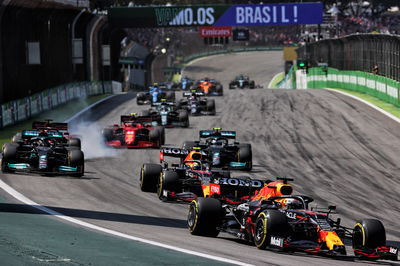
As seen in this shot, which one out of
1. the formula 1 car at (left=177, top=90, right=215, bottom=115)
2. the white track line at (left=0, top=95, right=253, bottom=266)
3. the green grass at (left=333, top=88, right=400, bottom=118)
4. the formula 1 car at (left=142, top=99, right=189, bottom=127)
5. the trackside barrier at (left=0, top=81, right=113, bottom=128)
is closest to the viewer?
the white track line at (left=0, top=95, right=253, bottom=266)

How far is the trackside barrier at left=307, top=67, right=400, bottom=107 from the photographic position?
43156 mm

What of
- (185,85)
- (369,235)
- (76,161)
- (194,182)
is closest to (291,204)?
(369,235)

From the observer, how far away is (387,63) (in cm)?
4416

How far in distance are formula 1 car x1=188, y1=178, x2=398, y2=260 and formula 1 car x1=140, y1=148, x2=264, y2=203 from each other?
2.41m

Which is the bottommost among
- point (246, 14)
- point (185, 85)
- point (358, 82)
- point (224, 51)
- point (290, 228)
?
point (290, 228)

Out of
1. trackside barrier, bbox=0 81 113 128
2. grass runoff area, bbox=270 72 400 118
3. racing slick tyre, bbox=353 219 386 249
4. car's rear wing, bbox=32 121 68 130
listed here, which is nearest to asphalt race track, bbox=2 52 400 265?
racing slick tyre, bbox=353 219 386 249

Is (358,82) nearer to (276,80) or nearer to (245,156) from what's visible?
(245,156)

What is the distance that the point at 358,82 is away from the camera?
51.9 metres

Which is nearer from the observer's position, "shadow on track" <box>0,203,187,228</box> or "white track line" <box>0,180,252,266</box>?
"white track line" <box>0,180,252,266</box>

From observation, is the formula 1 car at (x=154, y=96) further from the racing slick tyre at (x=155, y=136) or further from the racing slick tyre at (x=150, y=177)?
the racing slick tyre at (x=150, y=177)

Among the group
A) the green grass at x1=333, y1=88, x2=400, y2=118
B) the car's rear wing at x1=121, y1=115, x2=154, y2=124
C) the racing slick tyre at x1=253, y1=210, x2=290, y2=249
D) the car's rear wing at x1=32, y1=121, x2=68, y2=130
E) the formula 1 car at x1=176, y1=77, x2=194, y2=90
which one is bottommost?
the racing slick tyre at x1=253, y1=210, x2=290, y2=249

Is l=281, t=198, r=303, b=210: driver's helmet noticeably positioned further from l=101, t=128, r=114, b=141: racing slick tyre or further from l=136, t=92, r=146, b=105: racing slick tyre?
l=136, t=92, r=146, b=105: racing slick tyre

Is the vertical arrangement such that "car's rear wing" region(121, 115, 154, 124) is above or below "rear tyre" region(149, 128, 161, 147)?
above

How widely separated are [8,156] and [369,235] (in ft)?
39.9
